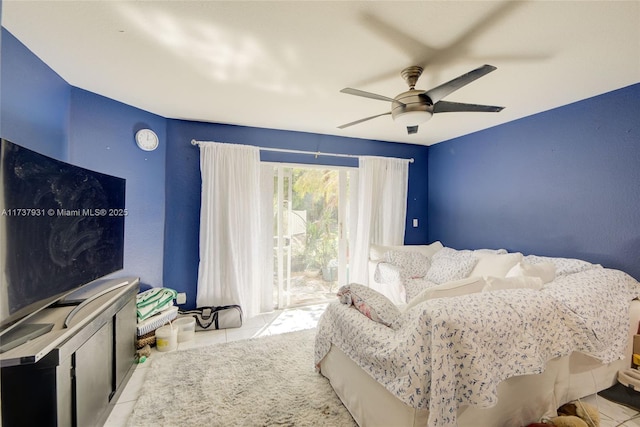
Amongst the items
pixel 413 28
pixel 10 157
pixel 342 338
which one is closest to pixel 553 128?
pixel 413 28

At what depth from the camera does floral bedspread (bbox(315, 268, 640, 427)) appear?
47.3 inches

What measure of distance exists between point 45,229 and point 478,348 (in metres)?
2.24

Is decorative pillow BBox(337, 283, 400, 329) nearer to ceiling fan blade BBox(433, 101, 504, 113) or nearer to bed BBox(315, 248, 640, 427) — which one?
bed BBox(315, 248, 640, 427)

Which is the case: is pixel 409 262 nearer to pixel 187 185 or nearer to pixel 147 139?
pixel 187 185

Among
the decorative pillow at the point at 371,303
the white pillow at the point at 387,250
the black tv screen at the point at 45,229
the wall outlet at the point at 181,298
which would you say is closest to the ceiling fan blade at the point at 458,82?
the decorative pillow at the point at 371,303

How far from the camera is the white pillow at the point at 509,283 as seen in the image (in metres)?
1.64

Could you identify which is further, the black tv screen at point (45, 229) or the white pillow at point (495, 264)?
the white pillow at point (495, 264)

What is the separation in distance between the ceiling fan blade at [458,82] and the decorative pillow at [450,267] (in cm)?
199

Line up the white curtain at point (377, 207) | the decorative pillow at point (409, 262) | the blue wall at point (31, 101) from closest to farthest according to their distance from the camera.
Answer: the blue wall at point (31, 101), the decorative pillow at point (409, 262), the white curtain at point (377, 207)

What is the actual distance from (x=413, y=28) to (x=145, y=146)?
2.82m

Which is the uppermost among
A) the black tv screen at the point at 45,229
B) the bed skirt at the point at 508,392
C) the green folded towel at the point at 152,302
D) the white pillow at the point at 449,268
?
the black tv screen at the point at 45,229

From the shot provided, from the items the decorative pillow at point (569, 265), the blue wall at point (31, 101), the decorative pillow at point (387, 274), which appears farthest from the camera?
the decorative pillow at point (387, 274)

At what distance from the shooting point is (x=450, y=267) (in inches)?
125

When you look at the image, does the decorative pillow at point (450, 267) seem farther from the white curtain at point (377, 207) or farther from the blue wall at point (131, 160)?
the blue wall at point (131, 160)
